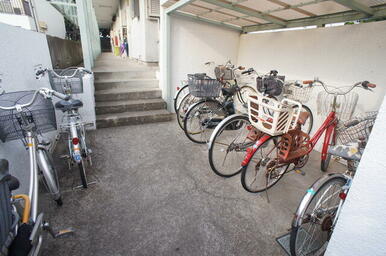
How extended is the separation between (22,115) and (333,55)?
404 cm

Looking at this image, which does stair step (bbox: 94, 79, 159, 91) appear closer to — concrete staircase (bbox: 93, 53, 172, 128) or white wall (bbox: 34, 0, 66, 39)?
concrete staircase (bbox: 93, 53, 172, 128)

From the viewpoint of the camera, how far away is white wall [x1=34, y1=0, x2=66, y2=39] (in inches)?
276

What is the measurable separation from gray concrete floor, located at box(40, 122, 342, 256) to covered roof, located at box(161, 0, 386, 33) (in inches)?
88.1

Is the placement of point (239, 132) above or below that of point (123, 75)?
below

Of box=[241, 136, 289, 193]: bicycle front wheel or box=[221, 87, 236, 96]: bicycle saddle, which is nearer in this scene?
box=[241, 136, 289, 193]: bicycle front wheel

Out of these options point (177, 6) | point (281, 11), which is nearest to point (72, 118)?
point (177, 6)

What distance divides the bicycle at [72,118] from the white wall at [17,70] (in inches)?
6.5

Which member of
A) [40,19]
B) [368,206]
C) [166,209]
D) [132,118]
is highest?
[40,19]

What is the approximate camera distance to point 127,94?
4.57 metres

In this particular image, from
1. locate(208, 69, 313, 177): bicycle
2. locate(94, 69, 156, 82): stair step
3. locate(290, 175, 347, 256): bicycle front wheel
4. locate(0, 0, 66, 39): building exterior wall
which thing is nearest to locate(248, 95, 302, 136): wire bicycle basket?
locate(208, 69, 313, 177): bicycle

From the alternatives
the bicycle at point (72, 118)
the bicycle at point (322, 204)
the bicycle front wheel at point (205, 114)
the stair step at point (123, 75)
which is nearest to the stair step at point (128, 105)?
the stair step at point (123, 75)

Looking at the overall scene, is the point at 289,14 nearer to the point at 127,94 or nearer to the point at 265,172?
the point at 265,172

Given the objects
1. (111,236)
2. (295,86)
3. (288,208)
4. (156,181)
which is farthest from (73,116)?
(295,86)

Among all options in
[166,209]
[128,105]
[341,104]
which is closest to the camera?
[166,209]
